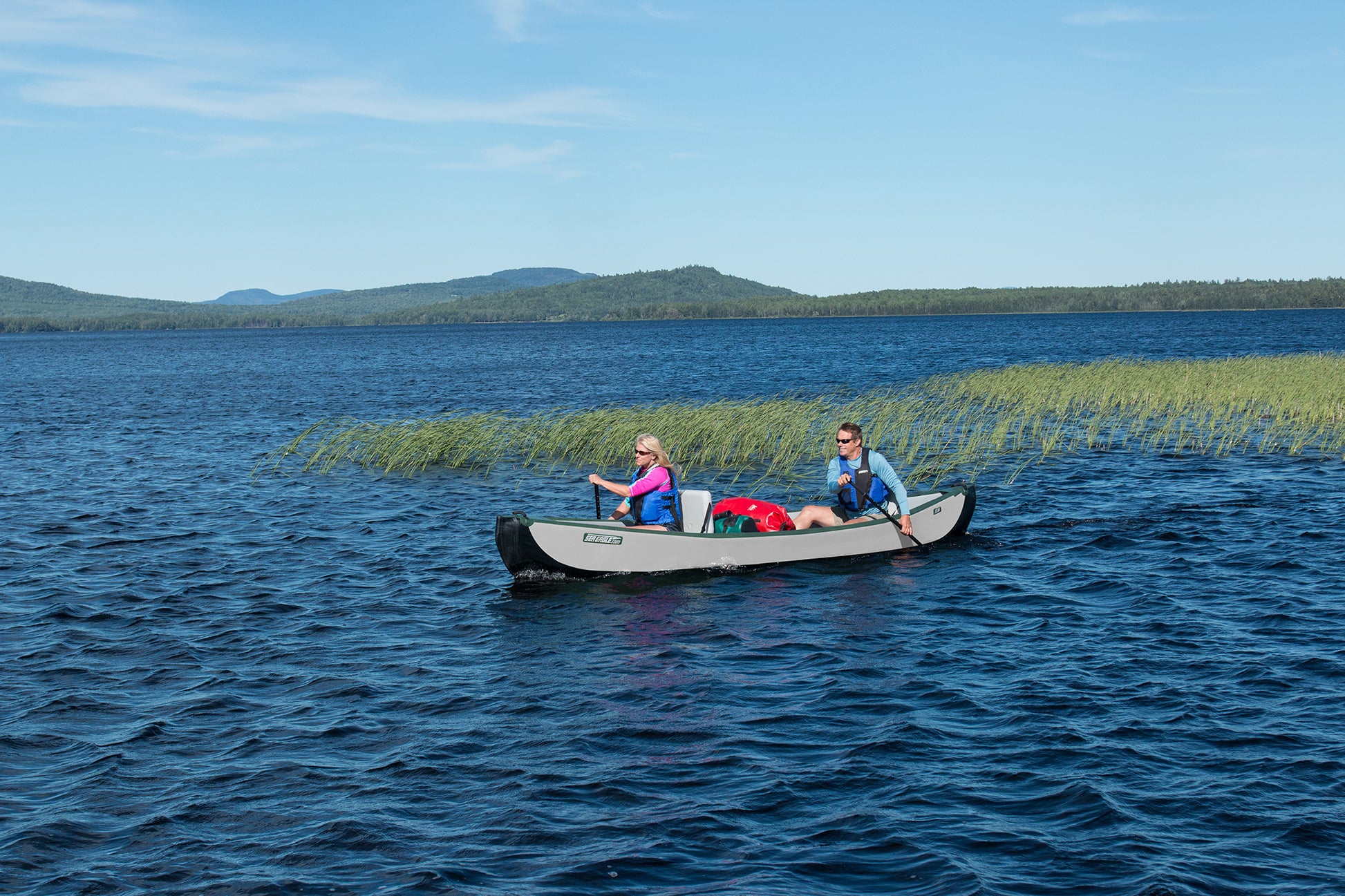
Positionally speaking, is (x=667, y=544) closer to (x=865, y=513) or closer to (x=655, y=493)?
(x=655, y=493)

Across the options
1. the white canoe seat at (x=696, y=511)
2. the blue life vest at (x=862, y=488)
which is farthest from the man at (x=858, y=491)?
the white canoe seat at (x=696, y=511)

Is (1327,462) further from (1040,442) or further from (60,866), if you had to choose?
(60,866)

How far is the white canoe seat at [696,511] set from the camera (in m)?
15.0

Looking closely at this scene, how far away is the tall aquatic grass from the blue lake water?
4.29 m

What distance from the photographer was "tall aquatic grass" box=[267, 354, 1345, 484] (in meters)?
24.0

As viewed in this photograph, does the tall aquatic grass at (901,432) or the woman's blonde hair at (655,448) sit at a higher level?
the woman's blonde hair at (655,448)

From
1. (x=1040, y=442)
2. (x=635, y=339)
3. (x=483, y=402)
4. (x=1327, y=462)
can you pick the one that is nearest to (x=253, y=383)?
(x=483, y=402)

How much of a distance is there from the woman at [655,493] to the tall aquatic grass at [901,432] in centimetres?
757

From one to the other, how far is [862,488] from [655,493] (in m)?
3.00

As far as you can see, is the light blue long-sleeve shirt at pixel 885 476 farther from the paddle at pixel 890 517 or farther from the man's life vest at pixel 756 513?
the man's life vest at pixel 756 513

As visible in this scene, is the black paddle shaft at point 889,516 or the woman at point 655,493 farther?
the black paddle shaft at point 889,516

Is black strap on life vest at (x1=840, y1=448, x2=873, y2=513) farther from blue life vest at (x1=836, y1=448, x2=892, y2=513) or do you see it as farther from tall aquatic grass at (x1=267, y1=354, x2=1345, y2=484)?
tall aquatic grass at (x1=267, y1=354, x2=1345, y2=484)

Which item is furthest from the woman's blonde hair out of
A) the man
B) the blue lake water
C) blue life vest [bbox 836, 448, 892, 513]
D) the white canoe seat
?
blue life vest [bbox 836, 448, 892, 513]

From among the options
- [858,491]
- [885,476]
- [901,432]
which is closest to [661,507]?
[858,491]
